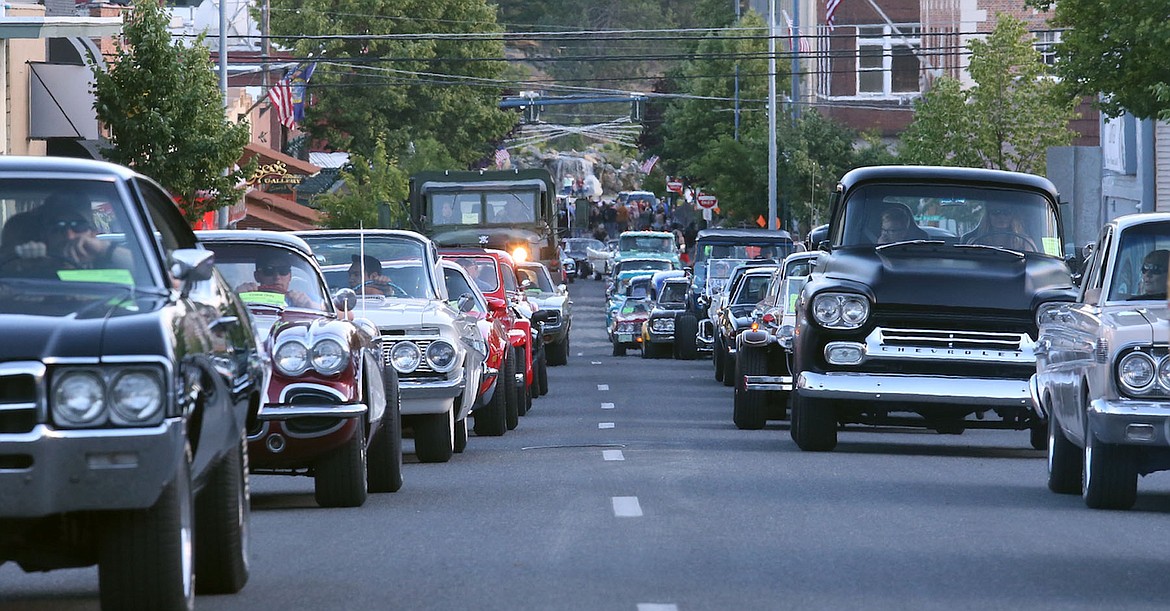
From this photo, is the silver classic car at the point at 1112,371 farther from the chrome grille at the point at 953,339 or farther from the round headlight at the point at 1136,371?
the chrome grille at the point at 953,339

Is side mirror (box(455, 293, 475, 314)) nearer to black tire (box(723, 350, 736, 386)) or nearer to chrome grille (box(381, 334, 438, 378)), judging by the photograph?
chrome grille (box(381, 334, 438, 378))

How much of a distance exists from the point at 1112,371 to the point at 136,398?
21.3ft

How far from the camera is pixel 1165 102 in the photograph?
98.7ft

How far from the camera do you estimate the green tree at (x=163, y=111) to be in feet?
125

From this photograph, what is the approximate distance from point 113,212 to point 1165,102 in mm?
23126

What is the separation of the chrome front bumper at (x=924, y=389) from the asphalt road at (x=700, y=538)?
0.46 meters

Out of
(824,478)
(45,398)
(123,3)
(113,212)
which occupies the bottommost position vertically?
→ (824,478)

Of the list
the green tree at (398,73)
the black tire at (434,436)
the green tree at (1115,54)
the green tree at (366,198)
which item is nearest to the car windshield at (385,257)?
the black tire at (434,436)

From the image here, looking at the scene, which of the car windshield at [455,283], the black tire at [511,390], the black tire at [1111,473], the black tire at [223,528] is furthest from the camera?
the car windshield at [455,283]

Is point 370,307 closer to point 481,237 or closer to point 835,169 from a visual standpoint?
point 481,237

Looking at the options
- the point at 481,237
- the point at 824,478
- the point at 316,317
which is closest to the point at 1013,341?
the point at 824,478

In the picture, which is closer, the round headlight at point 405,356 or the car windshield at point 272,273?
the car windshield at point 272,273

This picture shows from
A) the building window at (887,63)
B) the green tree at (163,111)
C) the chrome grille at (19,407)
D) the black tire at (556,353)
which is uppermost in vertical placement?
the building window at (887,63)

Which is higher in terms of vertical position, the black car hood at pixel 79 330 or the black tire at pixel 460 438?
the black car hood at pixel 79 330
